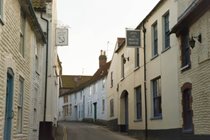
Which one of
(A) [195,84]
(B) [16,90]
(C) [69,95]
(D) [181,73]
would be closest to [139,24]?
(D) [181,73]

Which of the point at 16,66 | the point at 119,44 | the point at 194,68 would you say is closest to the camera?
the point at 16,66

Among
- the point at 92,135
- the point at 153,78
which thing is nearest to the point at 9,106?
the point at 153,78

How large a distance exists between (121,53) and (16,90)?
22.1m

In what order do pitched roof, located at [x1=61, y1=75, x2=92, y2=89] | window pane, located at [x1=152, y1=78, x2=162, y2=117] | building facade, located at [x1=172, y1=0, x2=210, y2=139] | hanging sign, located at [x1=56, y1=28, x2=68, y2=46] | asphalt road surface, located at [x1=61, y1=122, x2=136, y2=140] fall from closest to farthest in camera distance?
building facade, located at [x1=172, y1=0, x2=210, y2=139] < window pane, located at [x1=152, y1=78, x2=162, y2=117] < hanging sign, located at [x1=56, y1=28, x2=68, y2=46] < asphalt road surface, located at [x1=61, y1=122, x2=136, y2=140] < pitched roof, located at [x1=61, y1=75, x2=92, y2=89]

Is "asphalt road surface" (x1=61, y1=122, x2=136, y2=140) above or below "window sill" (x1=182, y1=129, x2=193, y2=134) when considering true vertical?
below

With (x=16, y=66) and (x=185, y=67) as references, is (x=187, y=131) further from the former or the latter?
(x=16, y=66)

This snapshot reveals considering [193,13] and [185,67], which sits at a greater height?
[193,13]

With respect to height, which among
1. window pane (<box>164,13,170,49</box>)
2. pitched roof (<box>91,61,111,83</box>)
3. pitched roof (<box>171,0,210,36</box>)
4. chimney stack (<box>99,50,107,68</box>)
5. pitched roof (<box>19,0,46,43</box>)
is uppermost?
chimney stack (<box>99,50,107,68</box>)

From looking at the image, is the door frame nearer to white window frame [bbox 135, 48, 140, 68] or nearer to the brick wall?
the brick wall

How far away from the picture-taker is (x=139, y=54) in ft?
95.6

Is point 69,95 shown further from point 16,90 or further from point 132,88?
point 16,90

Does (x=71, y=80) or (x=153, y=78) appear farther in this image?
(x=71, y=80)

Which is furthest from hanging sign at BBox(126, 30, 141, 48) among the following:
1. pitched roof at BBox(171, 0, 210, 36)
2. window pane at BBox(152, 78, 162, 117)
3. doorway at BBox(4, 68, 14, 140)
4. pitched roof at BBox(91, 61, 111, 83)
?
pitched roof at BBox(91, 61, 111, 83)

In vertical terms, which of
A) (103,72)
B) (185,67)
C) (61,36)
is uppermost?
(103,72)
